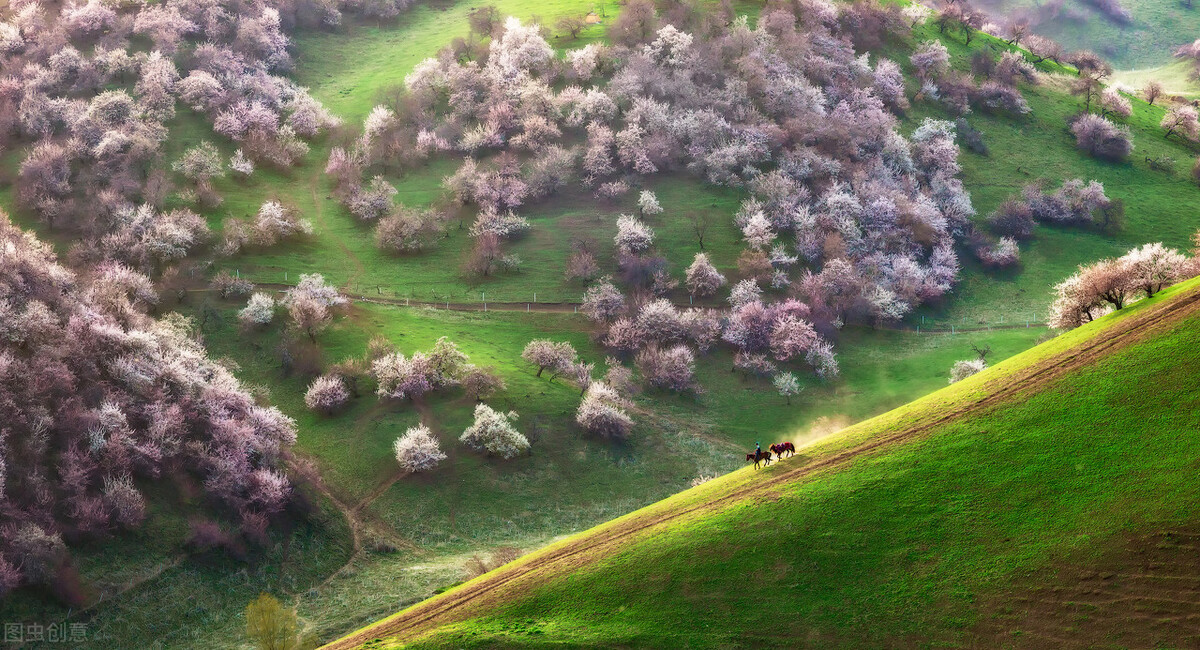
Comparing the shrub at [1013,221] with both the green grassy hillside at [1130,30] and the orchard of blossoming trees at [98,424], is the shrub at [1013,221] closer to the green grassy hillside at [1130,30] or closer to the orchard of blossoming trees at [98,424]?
the orchard of blossoming trees at [98,424]

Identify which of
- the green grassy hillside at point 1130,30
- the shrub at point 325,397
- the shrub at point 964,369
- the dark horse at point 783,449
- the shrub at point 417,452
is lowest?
the shrub at point 964,369

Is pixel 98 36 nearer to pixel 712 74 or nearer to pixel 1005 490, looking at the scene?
pixel 712 74

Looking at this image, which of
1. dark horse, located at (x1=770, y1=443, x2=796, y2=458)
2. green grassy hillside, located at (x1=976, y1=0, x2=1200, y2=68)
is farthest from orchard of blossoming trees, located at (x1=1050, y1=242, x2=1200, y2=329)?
green grassy hillside, located at (x1=976, y1=0, x2=1200, y2=68)

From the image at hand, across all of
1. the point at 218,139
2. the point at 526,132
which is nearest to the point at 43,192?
the point at 218,139

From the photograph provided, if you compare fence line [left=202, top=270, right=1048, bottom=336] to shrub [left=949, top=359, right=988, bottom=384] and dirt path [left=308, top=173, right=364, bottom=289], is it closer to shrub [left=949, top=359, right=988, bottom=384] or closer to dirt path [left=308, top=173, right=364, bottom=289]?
dirt path [left=308, top=173, right=364, bottom=289]

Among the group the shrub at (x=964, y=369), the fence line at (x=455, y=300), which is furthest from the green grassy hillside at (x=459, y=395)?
the shrub at (x=964, y=369)

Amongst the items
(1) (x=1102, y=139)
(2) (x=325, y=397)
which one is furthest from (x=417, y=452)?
(1) (x=1102, y=139)
